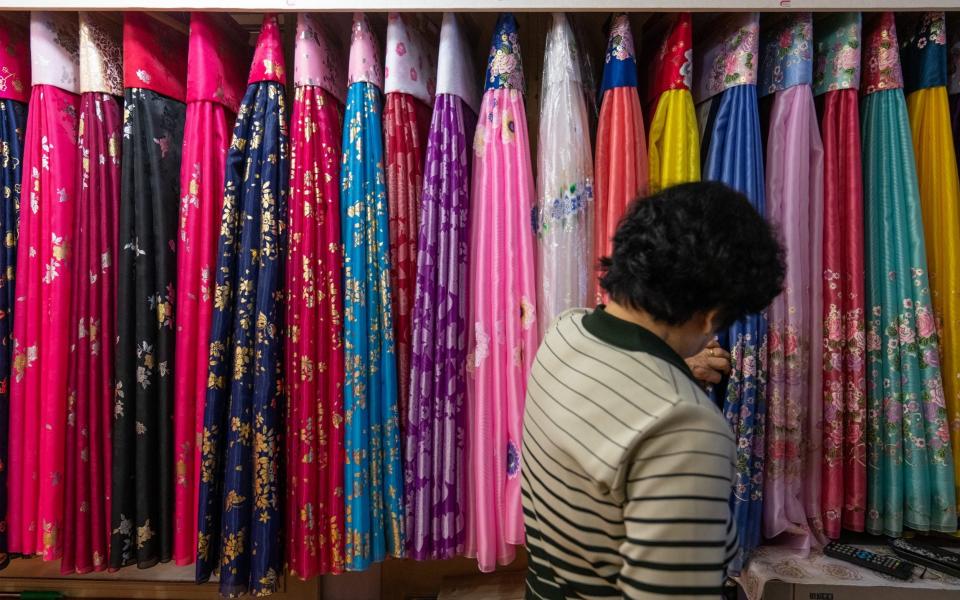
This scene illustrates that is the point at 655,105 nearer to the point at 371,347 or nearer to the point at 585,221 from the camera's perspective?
the point at 585,221

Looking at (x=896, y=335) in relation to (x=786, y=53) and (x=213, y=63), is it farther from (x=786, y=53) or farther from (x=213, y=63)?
(x=213, y=63)

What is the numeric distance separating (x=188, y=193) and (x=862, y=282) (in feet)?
4.87

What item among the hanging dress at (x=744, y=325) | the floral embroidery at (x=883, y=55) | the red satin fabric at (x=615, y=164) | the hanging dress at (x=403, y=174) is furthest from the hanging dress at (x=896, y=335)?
the hanging dress at (x=403, y=174)

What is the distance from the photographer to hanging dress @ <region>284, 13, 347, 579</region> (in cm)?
113

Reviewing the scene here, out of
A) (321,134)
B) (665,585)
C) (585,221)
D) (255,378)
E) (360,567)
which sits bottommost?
(360,567)

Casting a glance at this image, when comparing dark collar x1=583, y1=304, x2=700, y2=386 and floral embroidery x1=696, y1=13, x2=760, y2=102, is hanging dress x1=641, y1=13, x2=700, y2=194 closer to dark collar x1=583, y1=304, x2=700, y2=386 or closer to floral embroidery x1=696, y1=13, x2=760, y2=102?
floral embroidery x1=696, y1=13, x2=760, y2=102

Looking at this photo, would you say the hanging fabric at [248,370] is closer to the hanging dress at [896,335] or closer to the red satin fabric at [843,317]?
the red satin fabric at [843,317]

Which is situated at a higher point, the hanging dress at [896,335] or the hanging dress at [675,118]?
the hanging dress at [675,118]

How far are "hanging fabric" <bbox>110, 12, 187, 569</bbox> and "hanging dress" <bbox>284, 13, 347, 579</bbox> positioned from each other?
0.89 ft

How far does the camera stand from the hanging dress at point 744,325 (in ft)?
3.59

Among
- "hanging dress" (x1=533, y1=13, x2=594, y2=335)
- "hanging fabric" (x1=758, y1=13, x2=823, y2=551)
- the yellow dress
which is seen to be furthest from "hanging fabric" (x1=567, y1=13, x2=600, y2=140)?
"hanging fabric" (x1=758, y1=13, x2=823, y2=551)

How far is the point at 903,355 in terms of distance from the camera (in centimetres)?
110

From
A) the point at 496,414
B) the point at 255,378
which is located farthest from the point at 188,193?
the point at 496,414

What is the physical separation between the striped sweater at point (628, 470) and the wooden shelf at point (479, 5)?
2.33 ft
